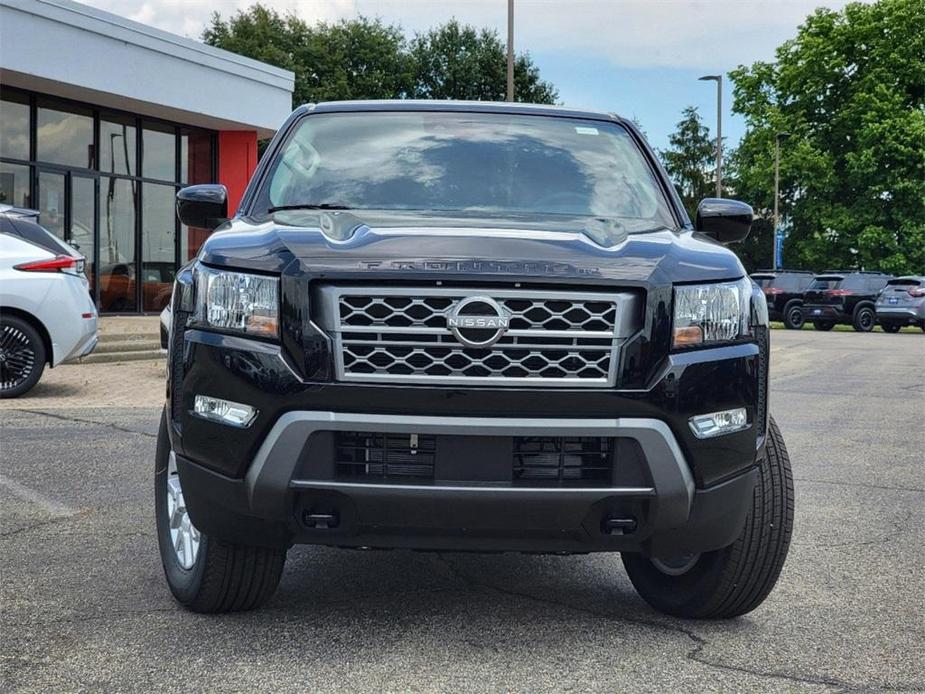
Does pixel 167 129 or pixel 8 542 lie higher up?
pixel 167 129

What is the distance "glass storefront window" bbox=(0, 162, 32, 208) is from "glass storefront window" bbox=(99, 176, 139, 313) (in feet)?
5.51

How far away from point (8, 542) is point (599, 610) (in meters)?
2.53

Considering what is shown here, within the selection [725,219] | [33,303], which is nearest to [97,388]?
[33,303]

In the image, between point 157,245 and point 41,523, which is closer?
point 41,523

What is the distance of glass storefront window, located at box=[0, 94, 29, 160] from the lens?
18.9 meters

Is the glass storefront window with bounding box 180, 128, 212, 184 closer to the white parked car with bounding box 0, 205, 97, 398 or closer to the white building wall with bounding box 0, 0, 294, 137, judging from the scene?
the white building wall with bounding box 0, 0, 294, 137

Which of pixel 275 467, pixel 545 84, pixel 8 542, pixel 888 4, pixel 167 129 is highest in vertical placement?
pixel 888 4

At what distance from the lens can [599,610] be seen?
12.8ft

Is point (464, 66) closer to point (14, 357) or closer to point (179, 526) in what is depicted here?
point (14, 357)

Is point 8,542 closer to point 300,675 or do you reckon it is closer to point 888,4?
point 300,675

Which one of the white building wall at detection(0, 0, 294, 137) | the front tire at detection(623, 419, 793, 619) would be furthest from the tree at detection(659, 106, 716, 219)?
the front tire at detection(623, 419, 793, 619)

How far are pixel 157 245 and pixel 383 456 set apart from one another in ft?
65.4

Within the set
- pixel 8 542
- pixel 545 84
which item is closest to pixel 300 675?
pixel 8 542

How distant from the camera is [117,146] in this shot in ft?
69.8
